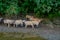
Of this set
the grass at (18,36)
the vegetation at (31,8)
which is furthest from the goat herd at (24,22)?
the grass at (18,36)

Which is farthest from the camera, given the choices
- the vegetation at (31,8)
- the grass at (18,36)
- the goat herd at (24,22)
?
the vegetation at (31,8)

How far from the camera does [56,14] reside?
9.39m

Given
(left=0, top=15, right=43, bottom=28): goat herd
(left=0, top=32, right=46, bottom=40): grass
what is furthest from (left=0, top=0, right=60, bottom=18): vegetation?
(left=0, top=32, right=46, bottom=40): grass

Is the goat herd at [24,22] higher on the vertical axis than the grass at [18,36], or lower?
higher

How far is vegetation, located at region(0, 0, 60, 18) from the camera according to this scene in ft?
30.5

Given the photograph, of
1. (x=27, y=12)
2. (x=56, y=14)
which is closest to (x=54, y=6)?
(x=56, y=14)

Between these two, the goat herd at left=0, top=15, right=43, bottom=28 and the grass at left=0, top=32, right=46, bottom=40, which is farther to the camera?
the goat herd at left=0, top=15, right=43, bottom=28

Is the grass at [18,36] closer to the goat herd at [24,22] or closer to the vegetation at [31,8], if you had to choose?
the goat herd at [24,22]

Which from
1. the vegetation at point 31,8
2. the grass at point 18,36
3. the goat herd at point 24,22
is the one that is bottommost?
the grass at point 18,36

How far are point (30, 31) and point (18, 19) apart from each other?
1044 mm

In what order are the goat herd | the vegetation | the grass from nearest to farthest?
1. the grass
2. the goat herd
3. the vegetation

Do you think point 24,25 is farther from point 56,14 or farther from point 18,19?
point 56,14

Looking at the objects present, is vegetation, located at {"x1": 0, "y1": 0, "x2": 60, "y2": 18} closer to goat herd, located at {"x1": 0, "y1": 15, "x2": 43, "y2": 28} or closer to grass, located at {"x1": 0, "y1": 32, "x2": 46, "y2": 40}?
goat herd, located at {"x1": 0, "y1": 15, "x2": 43, "y2": 28}

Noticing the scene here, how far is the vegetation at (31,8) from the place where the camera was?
30.5 feet
